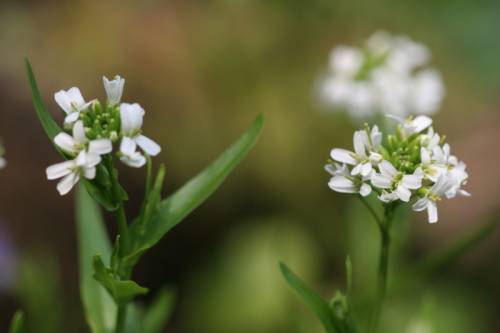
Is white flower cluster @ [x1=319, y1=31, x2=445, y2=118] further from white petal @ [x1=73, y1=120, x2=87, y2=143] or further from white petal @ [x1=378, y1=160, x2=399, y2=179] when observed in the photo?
white petal @ [x1=73, y1=120, x2=87, y2=143]

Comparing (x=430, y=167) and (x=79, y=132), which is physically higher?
(x=79, y=132)

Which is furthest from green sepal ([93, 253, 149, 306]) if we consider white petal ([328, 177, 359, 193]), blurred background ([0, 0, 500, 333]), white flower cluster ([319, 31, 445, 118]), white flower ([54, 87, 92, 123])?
white flower cluster ([319, 31, 445, 118])

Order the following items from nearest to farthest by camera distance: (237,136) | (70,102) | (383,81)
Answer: (70,102) → (383,81) → (237,136)

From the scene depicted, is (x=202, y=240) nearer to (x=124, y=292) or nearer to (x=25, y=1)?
(x=124, y=292)

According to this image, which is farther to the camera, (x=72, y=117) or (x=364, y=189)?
(x=364, y=189)

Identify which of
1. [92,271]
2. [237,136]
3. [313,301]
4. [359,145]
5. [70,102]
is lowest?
[237,136]

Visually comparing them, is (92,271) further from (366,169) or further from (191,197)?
(366,169)

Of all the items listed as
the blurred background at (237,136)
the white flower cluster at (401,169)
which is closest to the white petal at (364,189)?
the white flower cluster at (401,169)

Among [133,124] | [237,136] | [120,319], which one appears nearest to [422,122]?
[133,124]
